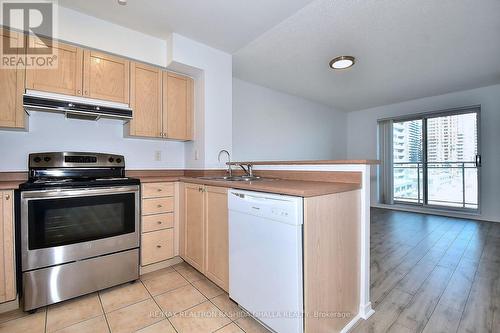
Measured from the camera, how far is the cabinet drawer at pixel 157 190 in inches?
87.4

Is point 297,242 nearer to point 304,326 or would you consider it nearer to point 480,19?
point 304,326

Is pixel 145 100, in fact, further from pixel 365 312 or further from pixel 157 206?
pixel 365 312

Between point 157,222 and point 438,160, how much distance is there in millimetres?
5556

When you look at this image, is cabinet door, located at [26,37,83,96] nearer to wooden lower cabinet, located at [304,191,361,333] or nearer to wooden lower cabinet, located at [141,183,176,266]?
wooden lower cabinet, located at [141,183,176,266]

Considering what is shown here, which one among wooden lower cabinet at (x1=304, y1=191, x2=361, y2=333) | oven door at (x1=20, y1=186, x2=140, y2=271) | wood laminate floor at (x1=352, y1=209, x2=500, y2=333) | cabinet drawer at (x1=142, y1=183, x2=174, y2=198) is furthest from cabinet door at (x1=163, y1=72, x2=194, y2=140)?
wood laminate floor at (x1=352, y1=209, x2=500, y2=333)

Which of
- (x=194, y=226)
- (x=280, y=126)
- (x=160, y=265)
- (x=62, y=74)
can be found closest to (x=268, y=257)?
(x=194, y=226)

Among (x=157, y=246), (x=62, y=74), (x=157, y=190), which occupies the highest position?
(x=62, y=74)

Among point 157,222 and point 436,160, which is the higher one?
point 436,160

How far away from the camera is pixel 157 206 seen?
7.52 ft

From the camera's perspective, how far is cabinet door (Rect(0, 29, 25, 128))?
180 cm

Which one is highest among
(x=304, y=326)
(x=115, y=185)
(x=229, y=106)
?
(x=229, y=106)

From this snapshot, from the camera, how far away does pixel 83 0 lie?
1.97m

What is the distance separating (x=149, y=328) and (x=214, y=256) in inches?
24.7

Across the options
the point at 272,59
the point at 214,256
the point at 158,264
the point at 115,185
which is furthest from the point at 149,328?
the point at 272,59
